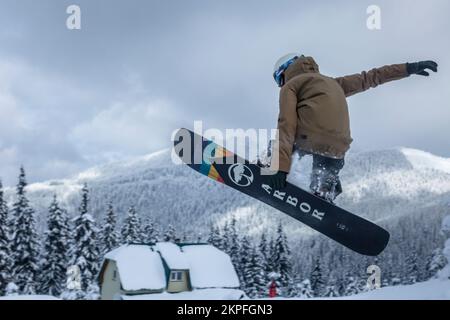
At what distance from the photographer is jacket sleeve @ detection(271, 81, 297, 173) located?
1.94 metres

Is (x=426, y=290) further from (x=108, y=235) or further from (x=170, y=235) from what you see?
(x=108, y=235)

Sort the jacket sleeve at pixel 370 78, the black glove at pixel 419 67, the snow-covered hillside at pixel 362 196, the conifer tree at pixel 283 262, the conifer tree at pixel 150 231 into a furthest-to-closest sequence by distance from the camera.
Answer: the conifer tree at pixel 150 231 < the conifer tree at pixel 283 262 < the snow-covered hillside at pixel 362 196 < the black glove at pixel 419 67 < the jacket sleeve at pixel 370 78

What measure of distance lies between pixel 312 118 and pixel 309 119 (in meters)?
0.02

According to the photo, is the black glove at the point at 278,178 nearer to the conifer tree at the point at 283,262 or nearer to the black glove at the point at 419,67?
the black glove at the point at 419,67

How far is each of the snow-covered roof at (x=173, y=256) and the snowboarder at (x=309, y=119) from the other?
1366 centimetres

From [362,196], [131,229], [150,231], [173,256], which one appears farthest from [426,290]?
[150,231]

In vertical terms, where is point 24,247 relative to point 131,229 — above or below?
below

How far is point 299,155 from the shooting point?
2.14 metres

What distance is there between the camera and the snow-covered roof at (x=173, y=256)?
1598 centimetres

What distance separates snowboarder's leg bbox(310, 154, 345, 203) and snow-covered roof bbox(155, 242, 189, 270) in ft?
43.9

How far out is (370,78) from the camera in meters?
2.41

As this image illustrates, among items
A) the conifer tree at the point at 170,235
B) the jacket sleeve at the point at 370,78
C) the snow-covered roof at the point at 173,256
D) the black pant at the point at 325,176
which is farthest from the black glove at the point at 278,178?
the conifer tree at the point at 170,235
